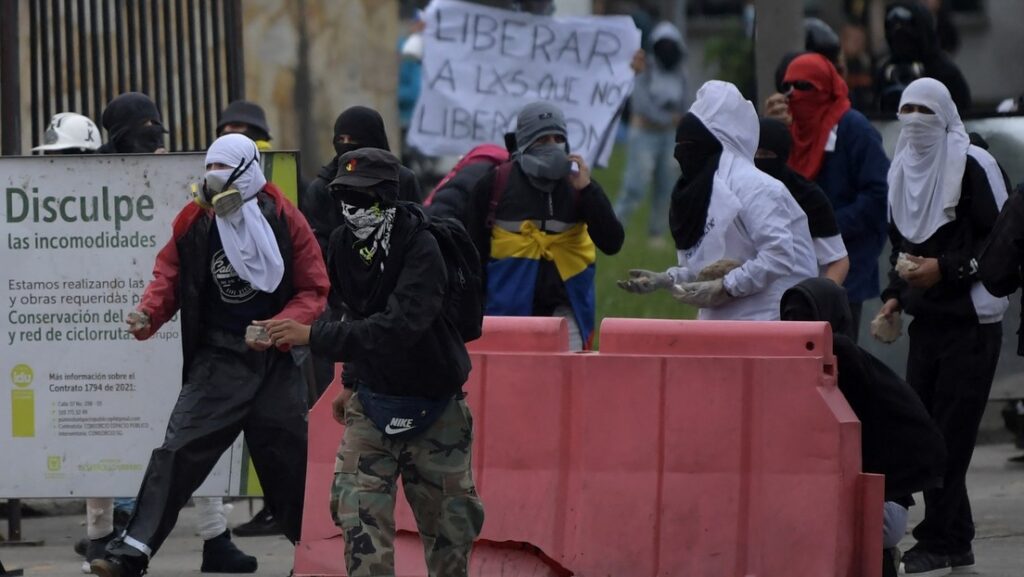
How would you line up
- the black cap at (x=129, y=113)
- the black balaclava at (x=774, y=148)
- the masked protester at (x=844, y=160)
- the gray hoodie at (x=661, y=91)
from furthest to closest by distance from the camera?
the gray hoodie at (x=661, y=91) → the black cap at (x=129, y=113) → the masked protester at (x=844, y=160) → the black balaclava at (x=774, y=148)

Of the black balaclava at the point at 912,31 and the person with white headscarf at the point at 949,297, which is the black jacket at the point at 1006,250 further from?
the black balaclava at the point at 912,31

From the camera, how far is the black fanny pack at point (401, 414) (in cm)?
674

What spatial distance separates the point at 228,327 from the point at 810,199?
93.6 inches

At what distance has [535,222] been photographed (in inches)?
357

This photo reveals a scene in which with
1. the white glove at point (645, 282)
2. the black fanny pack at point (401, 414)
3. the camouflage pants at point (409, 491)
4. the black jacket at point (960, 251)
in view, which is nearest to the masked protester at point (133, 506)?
the camouflage pants at point (409, 491)

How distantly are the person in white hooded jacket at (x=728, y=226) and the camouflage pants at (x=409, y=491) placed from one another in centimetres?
148

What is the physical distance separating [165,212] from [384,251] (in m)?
2.60

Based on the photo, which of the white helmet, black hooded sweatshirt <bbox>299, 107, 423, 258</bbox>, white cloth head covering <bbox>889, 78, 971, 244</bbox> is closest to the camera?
white cloth head covering <bbox>889, 78, 971, 244</bbox>

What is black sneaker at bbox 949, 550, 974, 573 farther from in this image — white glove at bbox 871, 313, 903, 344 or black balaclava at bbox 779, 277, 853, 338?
black balaclava at bbox 779, 277, 853, 338

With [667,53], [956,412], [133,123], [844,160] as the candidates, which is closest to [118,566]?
[133,123]

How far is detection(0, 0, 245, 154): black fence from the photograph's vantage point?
33.4 ft

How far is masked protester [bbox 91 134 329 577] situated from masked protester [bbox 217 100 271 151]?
6.71 ft

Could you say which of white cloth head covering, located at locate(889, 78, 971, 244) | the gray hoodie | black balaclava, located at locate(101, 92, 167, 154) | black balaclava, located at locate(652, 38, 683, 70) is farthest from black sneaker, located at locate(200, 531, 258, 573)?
black balaclava, located at locate(652, 38, 683, 70)

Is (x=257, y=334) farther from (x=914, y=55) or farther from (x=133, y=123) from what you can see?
(x=914, y=55)
